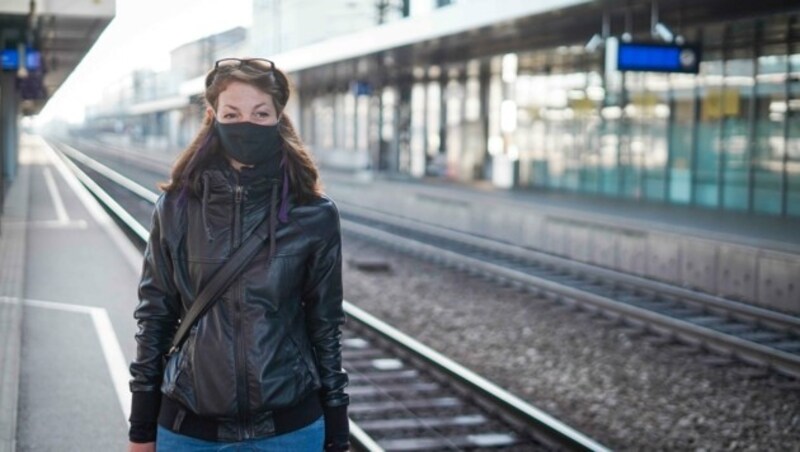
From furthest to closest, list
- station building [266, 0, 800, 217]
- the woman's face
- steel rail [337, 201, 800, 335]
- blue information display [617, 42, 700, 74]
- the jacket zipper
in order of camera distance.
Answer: station building [266, 0, 800, 217] < blue information display [617, 42, 700, 74] < steel rail [337, 201, 800, 335] < the woman's face < the jacket zipper

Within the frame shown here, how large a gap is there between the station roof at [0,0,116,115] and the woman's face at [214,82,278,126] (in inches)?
682

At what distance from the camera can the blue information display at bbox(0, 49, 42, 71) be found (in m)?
22.8

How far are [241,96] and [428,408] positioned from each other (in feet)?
18.0

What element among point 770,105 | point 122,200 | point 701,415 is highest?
point 770,105

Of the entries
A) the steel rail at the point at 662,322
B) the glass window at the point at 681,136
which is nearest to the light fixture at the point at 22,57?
the steel rail at the point at 662,322

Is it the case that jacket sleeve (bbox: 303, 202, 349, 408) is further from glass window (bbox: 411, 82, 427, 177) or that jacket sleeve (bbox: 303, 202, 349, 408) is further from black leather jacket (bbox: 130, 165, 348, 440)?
glass window (bbox: 411, 82, 427, 177)

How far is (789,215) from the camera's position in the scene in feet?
62.4

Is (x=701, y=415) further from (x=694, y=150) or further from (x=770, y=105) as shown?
(x=694, y=150)

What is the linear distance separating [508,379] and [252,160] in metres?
6.62

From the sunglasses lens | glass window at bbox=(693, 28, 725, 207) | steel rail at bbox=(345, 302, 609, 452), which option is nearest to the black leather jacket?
the sunglasses lens

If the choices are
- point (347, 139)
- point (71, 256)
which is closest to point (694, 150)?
point (71, 256)

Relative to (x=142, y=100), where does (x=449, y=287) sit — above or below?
below

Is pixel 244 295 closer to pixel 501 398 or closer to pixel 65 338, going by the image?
pixel 501 398

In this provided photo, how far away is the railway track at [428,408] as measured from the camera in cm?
677
